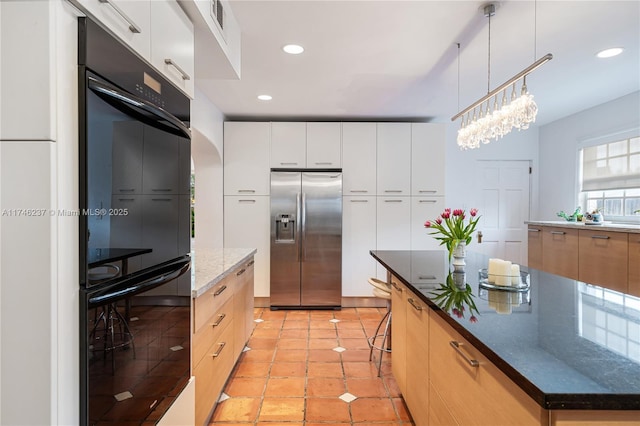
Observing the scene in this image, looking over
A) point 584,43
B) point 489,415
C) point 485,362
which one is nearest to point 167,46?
point 485,362

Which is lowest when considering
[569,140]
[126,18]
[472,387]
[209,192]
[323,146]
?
[472,387]

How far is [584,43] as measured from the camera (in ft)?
8.41

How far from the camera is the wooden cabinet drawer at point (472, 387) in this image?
0.85 metres

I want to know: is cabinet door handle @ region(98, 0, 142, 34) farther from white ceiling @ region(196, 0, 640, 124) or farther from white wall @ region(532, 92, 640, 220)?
white wall @ region(532, 92, 640, 220)

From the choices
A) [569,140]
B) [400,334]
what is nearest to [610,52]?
[569,140]

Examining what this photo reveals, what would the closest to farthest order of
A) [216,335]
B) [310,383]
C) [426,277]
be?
[426,277] → [216,335] → [310,383]

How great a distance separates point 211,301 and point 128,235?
1020mm

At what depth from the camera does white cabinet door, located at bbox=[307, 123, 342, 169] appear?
14.7 ft

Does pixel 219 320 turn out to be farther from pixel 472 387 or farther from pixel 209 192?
pixel 209 192

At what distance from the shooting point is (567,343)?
94 cm

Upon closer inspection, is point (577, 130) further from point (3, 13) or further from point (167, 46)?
point (3, 13)


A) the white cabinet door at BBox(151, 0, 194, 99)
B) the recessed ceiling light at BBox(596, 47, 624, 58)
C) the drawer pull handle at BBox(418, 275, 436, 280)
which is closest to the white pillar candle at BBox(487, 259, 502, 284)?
the drawer pull handle at BBox(418, 275, 436, 280)

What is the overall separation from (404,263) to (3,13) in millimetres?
2187

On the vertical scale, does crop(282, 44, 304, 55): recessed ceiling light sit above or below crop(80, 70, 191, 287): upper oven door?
above
